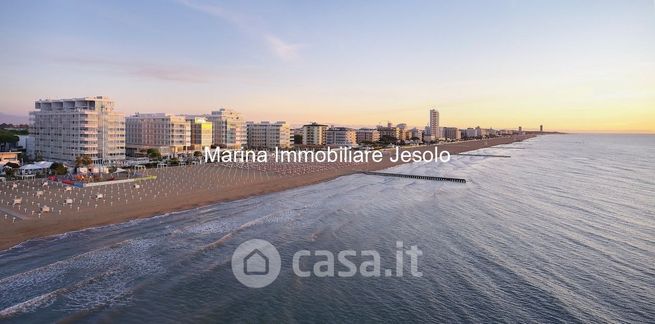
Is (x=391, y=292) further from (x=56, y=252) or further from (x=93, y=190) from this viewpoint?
(x=93, y=190)

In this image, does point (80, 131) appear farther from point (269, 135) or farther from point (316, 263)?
point (269, 135)

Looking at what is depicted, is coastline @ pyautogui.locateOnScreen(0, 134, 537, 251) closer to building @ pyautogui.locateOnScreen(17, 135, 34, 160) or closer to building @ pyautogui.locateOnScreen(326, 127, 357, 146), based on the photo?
building @ pyautogui.locateOnScreen(17, 135, 34, 160)

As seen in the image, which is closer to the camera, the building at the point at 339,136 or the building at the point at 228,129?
the building at the point at 228,129

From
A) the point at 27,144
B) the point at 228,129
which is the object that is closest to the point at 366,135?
the point at 228,129

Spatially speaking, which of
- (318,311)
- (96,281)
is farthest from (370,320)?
(96,281)

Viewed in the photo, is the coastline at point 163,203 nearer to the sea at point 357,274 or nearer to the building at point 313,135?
the sea at point 357,274

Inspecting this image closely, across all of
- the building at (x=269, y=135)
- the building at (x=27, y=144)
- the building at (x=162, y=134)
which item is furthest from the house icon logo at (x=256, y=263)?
the building at (x=269, y=135)

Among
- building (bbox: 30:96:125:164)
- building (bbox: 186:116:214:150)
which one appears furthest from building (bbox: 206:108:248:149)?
building (bbox: 30:96:125:164)
